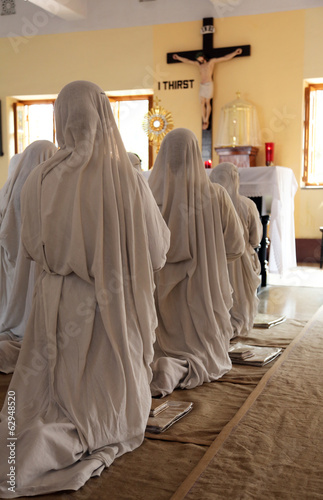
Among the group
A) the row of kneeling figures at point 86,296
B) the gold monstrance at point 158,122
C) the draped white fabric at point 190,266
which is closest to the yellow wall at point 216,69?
the gold monstrance at point 158,122

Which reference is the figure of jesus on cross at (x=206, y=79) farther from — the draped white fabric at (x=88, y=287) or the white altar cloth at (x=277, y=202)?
the draped white fabric at (x=88, y=287)

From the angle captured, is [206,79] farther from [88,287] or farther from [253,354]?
[88,287]

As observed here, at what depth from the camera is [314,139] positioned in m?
11.7

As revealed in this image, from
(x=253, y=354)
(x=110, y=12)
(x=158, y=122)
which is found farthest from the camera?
(x=110, y=12)

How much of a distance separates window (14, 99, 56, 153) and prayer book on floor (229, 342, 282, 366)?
967 centimetres

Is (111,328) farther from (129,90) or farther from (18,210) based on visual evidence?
(129,90)

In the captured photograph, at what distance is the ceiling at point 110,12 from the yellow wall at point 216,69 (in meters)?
0.13

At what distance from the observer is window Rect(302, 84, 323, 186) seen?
38.1ft

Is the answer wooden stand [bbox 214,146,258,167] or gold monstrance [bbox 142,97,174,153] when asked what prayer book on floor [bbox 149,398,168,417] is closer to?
wooden stand [bbox 214,146,258,167]

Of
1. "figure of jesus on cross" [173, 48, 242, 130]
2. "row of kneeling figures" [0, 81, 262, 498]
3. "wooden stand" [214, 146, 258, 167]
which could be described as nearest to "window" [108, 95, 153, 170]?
"figure of jesus on cross" [173, 48, 242, 130]

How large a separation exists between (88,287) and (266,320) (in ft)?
11.4

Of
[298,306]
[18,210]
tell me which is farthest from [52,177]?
[298,306]

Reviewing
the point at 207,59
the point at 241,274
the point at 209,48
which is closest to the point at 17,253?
the point at 241,274

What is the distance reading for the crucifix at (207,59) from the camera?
11.7 meters
